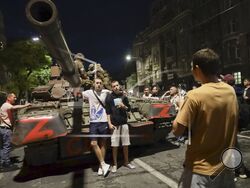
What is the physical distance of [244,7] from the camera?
103ft

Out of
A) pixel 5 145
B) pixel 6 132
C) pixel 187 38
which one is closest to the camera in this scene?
pixel 5 145

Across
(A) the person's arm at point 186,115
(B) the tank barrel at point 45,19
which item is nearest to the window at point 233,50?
(B) the tank barrel at point 45,19

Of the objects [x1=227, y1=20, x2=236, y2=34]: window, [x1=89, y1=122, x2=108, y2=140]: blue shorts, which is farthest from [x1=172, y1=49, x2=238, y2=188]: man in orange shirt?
[x1=227, y1=20, x2=236, y2=34]: window

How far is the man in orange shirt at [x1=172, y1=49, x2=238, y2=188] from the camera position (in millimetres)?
2828

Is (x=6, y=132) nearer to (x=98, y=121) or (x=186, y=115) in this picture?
(x=98, y=121)

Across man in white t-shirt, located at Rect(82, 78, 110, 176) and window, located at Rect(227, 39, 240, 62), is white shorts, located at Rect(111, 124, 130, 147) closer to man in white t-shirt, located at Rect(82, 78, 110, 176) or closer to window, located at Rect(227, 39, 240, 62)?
man in white t-shirt, located at Rect(82, 78, 110, 176)

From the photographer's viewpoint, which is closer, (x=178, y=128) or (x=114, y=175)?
Answer: (x=178, y=128)

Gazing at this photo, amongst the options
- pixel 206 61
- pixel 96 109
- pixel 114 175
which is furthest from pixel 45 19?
pixel 114 175

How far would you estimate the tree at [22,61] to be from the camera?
33.8m

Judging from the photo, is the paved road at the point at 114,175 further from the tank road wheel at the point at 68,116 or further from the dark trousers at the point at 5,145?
the tank road wheel at the point at 68,116

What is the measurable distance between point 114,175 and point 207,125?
4437 millimetres

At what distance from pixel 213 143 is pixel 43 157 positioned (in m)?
5.07

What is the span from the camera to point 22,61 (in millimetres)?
34000

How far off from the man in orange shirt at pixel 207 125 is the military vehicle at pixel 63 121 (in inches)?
97.1
